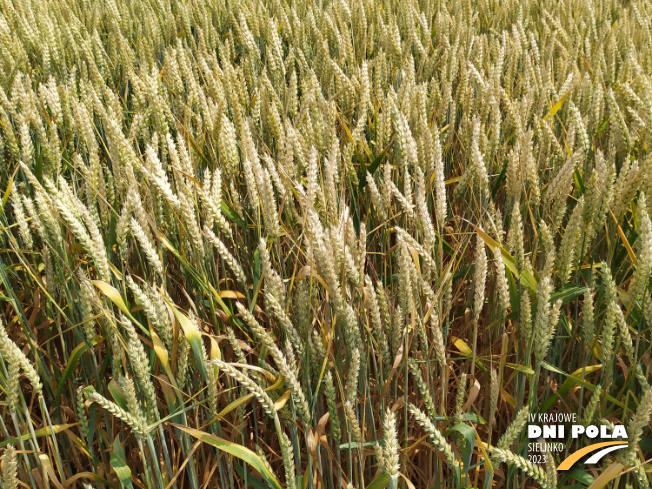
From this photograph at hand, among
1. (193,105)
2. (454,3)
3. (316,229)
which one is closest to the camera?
(316,229)

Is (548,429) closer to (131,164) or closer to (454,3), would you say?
(131,164)

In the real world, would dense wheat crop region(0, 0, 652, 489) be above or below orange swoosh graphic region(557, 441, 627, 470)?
above

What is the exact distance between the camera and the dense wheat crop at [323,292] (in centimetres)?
81

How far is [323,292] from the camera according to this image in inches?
40.9

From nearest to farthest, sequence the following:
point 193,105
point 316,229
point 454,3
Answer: point 316,229 → point 193,105 → point 454,3

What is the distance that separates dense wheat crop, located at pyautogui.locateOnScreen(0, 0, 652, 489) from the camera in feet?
2.67

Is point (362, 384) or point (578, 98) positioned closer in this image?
point (362, 384)

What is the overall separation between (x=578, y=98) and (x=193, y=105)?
987 mm

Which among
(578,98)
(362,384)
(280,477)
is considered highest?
(578,98)

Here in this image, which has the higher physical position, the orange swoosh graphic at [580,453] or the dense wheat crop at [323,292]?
the dense wheat crop at [323,292]

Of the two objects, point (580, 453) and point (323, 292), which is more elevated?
point (323, 292)

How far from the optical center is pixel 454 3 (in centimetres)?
249

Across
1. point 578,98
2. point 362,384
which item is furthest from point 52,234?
point 578,98

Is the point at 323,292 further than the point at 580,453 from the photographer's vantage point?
Yes
